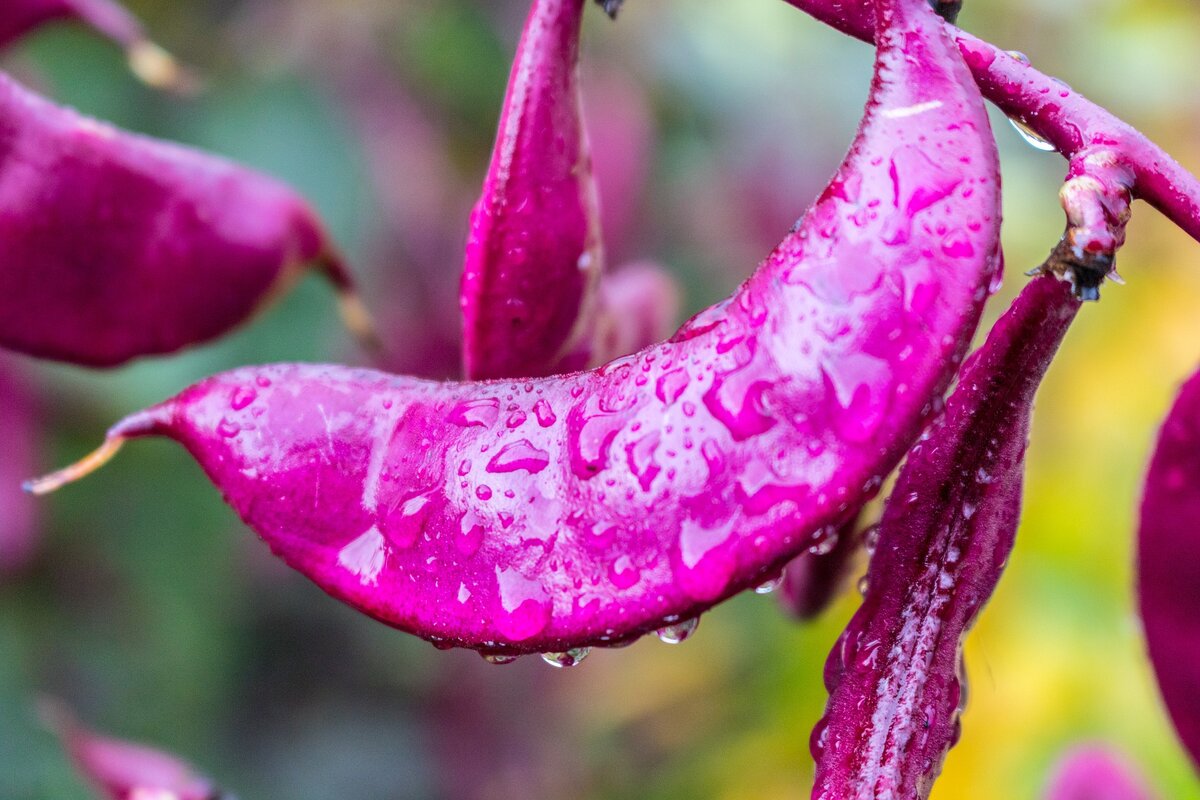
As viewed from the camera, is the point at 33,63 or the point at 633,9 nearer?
the point at 33,63

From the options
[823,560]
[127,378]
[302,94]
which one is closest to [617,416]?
[823,560]

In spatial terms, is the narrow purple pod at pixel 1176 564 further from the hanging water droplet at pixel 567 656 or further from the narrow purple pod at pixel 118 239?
the narrow purple pod at pixel 118 239

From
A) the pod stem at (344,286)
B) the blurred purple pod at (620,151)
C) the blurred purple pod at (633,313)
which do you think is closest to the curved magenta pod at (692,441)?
the blurred purple pod at (633,313)

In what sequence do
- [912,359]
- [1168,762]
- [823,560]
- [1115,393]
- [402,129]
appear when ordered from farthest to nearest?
1. [402,129]
2. [1115,393]
3. [1168,762]
4. [823,560]
5. [912,359]

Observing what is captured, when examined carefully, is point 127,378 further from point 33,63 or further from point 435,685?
point 435,685

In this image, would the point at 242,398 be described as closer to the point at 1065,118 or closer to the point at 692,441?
the point at 692,441
